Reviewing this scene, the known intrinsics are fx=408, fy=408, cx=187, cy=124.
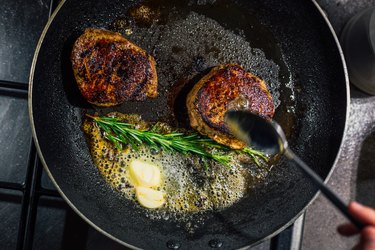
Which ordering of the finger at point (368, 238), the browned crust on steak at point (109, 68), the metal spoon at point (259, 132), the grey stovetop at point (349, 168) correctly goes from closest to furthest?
the finger at point (368, 238) → the metal spoon at point (259, 132) → the browned crust on steak at point (109, 68) → the grey stovetop at point (349, 168)

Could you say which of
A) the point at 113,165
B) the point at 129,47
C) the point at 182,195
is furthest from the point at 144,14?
the point at 182,195

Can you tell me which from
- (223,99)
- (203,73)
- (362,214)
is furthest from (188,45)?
(362,214)

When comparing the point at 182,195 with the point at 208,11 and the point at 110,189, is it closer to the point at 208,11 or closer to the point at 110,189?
the point at 110,189

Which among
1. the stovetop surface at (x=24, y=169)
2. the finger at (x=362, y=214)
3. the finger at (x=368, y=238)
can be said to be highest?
the finger at (x=362, y=214)

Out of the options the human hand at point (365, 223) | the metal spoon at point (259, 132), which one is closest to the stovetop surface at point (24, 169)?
the metal spoon at point (259, 132)

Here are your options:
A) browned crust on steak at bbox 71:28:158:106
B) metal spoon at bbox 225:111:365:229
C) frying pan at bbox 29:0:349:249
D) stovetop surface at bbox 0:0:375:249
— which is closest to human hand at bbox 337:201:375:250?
metal spoon at bbox 225:111:365:229

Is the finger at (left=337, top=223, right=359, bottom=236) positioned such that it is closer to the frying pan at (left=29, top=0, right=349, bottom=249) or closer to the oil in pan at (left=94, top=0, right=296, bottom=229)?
the frying pan at (left=29, top=0, right=349, bottom=249)

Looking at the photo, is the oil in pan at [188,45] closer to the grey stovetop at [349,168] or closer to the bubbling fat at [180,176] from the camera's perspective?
the bubbling fat at [180,176]
